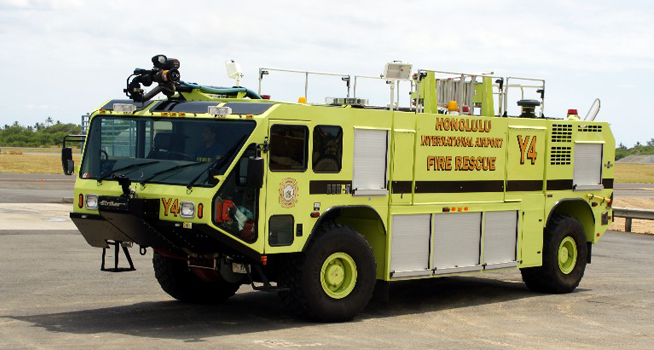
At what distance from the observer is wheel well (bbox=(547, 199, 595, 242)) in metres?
14.4

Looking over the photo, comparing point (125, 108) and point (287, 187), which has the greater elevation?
point (125, 108)

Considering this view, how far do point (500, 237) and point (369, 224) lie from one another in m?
2.38

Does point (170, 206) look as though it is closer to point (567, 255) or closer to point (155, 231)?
point (155, 231)

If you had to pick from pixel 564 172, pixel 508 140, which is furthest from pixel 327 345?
pixel 564 172

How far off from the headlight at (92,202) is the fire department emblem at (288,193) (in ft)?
6.90

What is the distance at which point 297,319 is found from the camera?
11031mm

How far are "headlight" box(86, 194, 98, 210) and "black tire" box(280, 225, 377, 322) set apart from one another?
222 cm

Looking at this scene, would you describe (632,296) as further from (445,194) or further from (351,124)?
(351,124)

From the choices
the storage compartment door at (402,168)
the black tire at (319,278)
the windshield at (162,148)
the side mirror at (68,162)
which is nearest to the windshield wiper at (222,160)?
the windshield at (162,148)

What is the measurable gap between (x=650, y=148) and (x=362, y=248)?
152m

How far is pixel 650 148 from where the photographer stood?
153750mm

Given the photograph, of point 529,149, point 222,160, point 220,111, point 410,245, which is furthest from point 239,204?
point 529,149

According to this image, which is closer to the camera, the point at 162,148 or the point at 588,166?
the point at 162,148

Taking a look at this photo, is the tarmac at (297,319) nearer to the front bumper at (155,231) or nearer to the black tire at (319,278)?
the black tire at (319,278)
